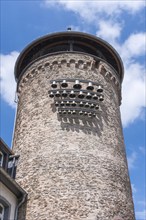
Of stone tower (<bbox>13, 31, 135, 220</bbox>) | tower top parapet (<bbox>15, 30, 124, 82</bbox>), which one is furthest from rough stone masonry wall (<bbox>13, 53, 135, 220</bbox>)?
tower top parapet (<bbox>15, 30, 124, 82</bbox>)

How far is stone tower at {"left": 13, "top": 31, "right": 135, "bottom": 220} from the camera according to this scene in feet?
48.1

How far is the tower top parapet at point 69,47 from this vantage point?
2105cm

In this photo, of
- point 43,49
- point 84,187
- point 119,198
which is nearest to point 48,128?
point 84,187

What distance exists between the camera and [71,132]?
1661 cm

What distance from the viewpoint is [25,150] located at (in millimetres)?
16812

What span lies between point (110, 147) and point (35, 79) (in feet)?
19.8

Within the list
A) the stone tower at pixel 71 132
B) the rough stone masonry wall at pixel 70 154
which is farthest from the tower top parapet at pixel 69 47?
the rough stone masonry wall at pixel 70 154

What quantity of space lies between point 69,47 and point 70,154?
792 cm

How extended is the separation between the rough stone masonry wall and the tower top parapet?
153cm

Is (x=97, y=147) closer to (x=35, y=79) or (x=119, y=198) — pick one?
(x=119, y=198)

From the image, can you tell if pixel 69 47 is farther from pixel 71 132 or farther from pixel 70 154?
pixel 70 154

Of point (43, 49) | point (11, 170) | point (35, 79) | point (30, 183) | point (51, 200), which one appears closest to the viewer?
point (51, 200)

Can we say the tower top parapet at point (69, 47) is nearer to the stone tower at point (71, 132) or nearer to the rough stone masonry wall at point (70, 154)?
the stone tower at point (71, 132)

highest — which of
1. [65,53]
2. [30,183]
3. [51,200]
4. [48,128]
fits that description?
[65,53]
